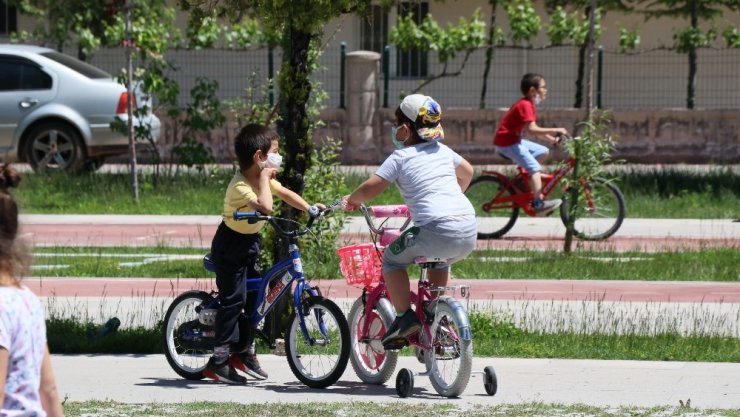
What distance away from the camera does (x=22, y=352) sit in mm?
4531

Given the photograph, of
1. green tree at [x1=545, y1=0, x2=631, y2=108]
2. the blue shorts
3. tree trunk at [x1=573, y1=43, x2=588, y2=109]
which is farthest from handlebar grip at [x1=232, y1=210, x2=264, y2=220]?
tree trunk at [x1=573, y1=43, x2=588, y2=109]

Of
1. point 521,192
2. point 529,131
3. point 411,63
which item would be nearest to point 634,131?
point 411,63

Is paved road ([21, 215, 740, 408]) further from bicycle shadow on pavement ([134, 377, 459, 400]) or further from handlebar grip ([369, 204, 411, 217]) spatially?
handlebar grip ([369, 204, 411, 217])

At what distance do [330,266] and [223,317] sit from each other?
4767mm

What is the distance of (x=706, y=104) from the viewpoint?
27156 mm

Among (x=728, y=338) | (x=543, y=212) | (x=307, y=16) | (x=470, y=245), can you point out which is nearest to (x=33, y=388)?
(x=470, y=245)

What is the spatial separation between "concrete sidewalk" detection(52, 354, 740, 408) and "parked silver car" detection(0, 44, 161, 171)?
12.4 m

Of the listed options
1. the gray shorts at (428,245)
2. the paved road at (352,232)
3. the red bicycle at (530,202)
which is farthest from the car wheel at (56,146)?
the gray shorts at (428,245)

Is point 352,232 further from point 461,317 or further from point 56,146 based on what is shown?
point 461,317

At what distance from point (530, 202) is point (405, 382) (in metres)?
8.26

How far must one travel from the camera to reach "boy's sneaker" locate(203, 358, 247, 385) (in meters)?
8.64

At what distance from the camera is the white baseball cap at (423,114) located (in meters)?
8.12

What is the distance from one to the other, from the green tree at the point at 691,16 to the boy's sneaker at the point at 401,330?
19083mm

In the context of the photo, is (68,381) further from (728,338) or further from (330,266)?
(330,266)
